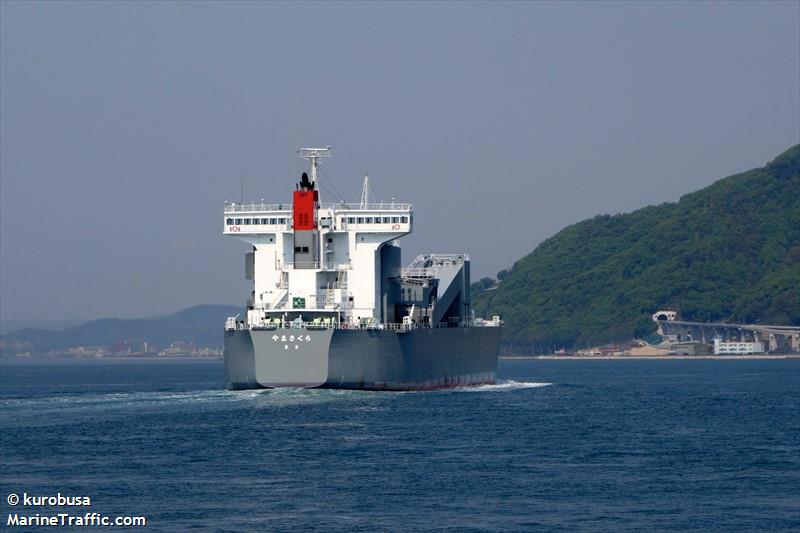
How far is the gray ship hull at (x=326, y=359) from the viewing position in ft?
216

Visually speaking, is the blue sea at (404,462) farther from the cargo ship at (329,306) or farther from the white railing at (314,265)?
the white railing at (314,265)

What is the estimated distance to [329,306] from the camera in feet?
231

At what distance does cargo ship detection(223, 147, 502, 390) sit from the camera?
217 ft

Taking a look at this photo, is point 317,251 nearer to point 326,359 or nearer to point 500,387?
point 326,359

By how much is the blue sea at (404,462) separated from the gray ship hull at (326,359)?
797 millimetres

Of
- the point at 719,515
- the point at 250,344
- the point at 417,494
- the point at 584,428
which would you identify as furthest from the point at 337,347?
the point at 719,515

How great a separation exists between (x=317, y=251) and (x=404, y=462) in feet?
96.4

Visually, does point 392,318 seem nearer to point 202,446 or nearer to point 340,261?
point 340,261

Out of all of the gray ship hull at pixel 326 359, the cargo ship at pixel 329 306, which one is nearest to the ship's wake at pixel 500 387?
the cargo ship at pixel 329 306

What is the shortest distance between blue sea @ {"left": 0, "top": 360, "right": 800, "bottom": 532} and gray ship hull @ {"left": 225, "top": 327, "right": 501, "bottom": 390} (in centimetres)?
80

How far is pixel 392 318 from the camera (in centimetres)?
7538

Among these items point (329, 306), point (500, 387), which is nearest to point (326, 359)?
point (329, 306)

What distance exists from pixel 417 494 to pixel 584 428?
60.8 feet

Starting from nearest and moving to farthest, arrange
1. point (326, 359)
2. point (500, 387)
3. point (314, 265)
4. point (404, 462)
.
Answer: point (404, 462) < point (326, 359) < point (314, 265) < point (500, 387)
